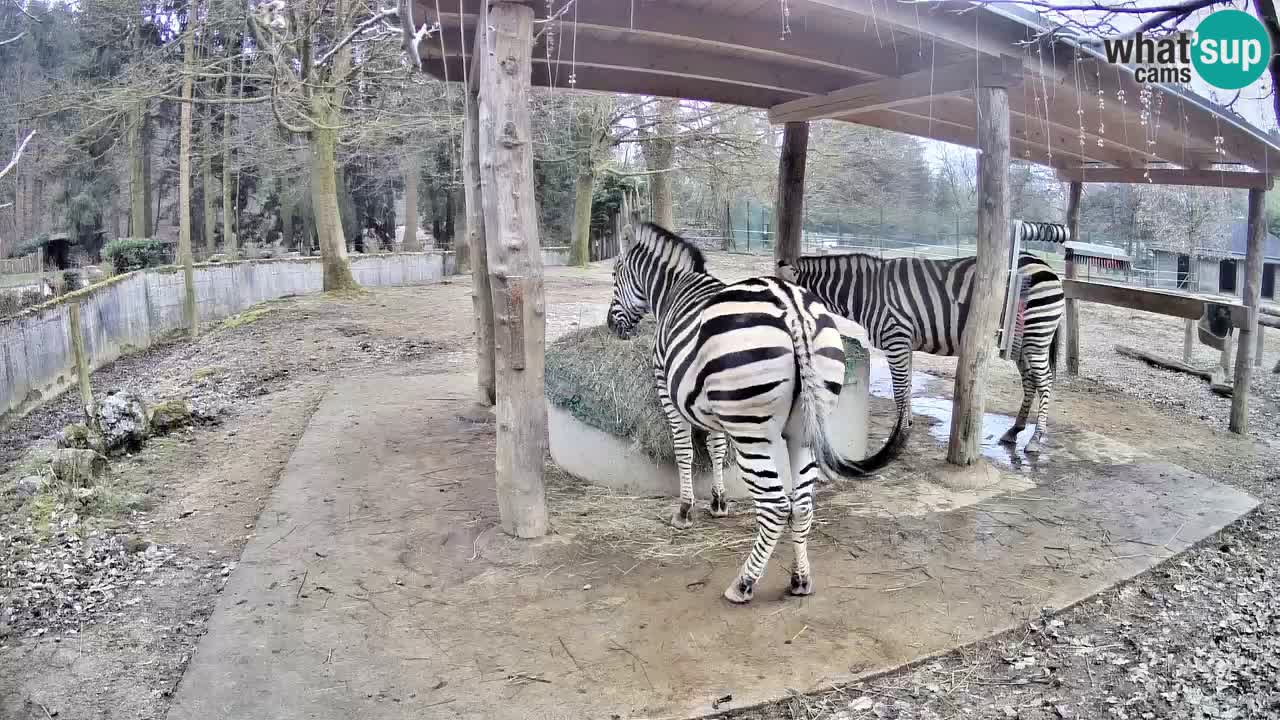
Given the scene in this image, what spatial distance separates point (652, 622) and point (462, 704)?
1.02 metres

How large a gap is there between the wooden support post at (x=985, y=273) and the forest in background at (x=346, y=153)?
0.55m

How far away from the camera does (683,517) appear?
16.5 ft

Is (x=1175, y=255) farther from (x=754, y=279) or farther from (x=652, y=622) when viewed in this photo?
(x=652, y=622)

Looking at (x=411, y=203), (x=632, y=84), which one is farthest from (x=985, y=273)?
(x=411, y=203)

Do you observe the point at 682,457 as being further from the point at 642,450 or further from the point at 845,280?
the point at 845,280

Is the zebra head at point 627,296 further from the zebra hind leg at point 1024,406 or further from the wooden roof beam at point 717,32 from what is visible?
the zebra hind leg at point 1024,406

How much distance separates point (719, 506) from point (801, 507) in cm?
124

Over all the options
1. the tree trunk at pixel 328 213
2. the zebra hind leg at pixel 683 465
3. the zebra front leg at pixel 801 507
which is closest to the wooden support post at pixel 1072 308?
the zebra hind leg at pixel 683 465

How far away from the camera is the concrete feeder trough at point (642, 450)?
5512 millimetres

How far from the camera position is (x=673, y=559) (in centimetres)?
450

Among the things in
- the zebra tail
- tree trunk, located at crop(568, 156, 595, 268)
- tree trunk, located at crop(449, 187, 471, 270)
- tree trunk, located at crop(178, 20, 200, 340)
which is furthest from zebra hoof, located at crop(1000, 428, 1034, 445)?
tree trunk, located at crop(449, 187, 471, 270)

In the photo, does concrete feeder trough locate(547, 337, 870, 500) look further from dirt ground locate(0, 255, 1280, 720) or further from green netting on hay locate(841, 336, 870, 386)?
dirt ground locate(0, 255, 1280, 720)

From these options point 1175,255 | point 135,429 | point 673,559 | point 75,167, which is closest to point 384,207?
point 75,167

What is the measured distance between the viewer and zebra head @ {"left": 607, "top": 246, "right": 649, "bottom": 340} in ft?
19.5
